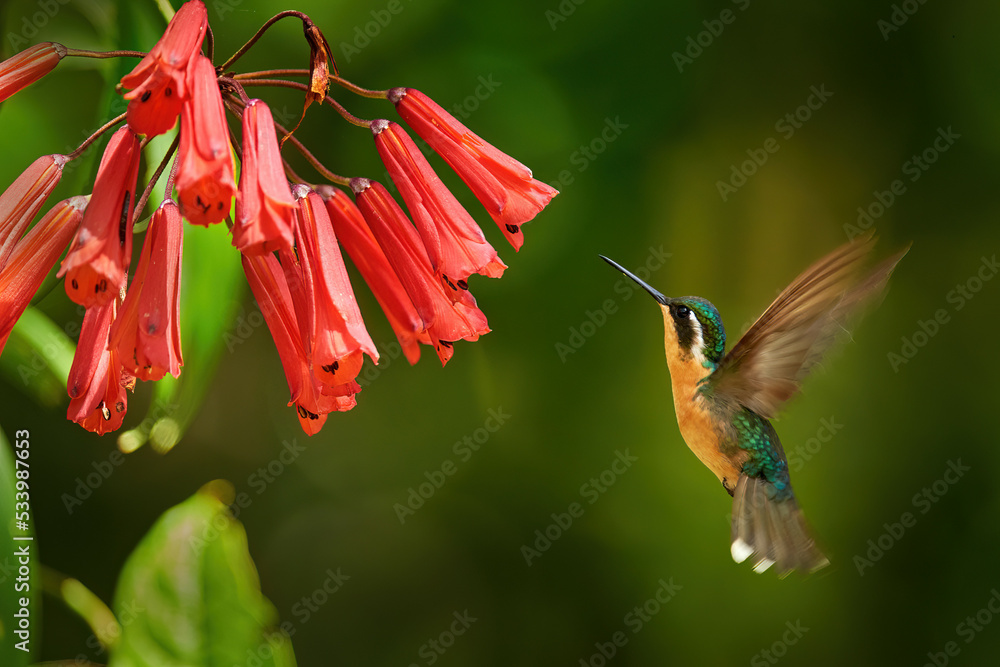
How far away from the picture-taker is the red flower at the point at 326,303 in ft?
3.76

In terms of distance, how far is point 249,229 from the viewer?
103cm

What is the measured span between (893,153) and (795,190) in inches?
15.2

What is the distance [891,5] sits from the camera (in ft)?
10.6

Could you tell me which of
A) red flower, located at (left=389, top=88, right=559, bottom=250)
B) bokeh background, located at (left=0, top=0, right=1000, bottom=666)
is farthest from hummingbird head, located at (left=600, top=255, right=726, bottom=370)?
bokeh background, located at (left=0, top=0, right=1000, bottom=666)

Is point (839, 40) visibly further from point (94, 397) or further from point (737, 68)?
point (94, 397)

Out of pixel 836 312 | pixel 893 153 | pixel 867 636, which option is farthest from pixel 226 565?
pixel 893 153

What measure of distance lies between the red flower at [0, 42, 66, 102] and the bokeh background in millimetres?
1751

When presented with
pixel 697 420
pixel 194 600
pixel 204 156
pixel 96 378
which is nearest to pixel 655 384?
pixel 697 420

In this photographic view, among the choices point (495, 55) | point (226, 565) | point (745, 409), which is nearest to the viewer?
point (226, 565)

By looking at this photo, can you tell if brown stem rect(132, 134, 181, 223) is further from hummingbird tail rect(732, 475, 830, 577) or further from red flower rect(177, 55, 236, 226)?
hummingbird tail rect(732, 475, 830, 577)

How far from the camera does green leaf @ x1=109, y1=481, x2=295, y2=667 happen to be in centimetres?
166

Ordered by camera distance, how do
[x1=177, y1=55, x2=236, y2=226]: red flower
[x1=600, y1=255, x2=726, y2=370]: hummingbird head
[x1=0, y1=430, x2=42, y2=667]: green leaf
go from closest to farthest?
[x1=177, y1=55, x2=236, y2=226]: red flower < [x1=0, y1=430, x2=42, y2=667]: green leaf < [x1=600, y1=255, x2=726, y2=370]: hummingbird head

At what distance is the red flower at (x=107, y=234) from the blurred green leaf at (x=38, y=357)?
1.79ft

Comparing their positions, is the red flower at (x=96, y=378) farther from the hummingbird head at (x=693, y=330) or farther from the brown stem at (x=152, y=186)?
the hummingbird head at (x=693, y=330)
